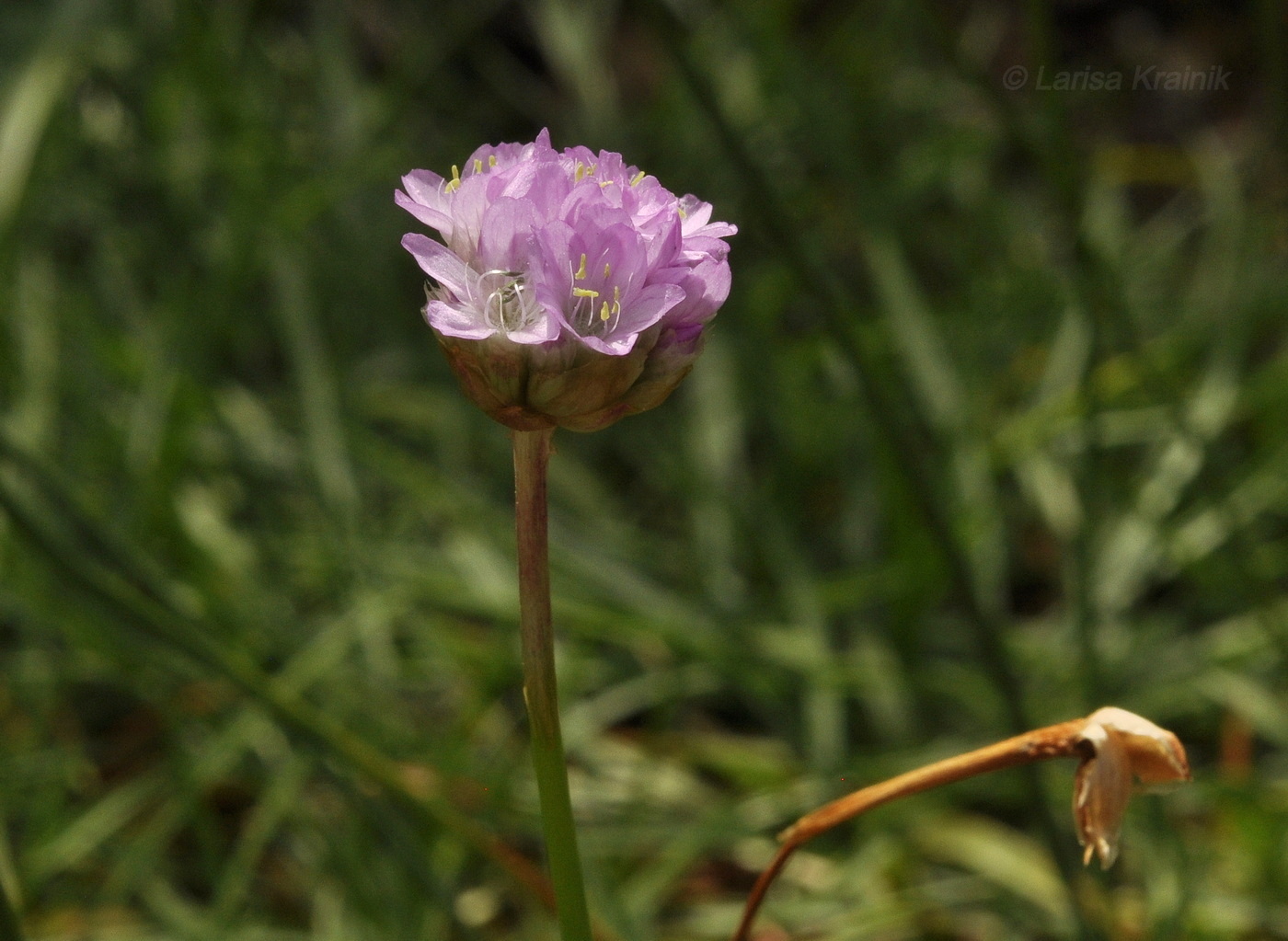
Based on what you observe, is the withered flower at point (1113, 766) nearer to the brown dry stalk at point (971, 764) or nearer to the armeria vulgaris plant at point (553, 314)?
the brown dry stalk at point (971, 764)

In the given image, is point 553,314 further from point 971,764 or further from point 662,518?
point 662,518

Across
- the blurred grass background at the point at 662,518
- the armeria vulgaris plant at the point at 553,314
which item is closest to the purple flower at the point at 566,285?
the armeria vulgaris plant at the point at 553,314

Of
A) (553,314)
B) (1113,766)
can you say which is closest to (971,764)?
(1113,766)

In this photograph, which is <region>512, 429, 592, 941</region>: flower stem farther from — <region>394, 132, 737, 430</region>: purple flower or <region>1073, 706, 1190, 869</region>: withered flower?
<region>1073, 706, 1190, 869</region>: withered flower

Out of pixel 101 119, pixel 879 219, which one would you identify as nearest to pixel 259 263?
pixel 101 119

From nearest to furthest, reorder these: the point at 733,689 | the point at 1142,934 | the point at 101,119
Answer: the point at 1142,934
the point at 733,689
the point at 101,119

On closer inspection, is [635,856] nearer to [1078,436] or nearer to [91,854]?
[91,854]
